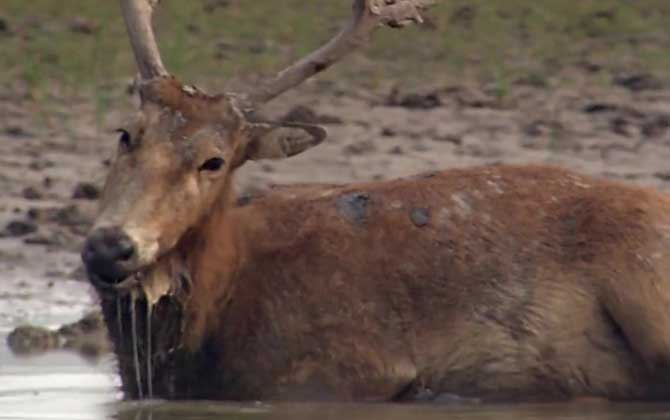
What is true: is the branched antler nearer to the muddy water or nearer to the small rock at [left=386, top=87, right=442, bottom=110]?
the muddy water

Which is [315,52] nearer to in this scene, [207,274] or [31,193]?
[207,274]

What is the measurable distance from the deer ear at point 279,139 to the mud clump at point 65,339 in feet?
4.81

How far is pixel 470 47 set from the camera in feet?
57.0

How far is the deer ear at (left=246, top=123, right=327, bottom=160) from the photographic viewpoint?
401 inches

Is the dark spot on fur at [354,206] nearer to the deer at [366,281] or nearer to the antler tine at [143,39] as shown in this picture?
the deer at [366,281]

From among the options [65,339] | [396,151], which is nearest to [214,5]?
[396,151]

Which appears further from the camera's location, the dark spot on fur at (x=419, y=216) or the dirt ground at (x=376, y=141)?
the dirt ground at (x=376, y=141)

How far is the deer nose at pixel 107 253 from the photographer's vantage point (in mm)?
9438

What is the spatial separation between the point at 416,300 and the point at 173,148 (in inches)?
43.6

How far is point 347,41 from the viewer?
10414mm

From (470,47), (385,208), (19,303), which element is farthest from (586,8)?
(385,208)

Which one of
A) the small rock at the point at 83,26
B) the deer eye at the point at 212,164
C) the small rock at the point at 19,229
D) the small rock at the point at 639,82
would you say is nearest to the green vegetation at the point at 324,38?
the small rock at the point at 83,26

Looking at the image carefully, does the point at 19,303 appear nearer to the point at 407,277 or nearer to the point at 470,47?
the point at 407,277

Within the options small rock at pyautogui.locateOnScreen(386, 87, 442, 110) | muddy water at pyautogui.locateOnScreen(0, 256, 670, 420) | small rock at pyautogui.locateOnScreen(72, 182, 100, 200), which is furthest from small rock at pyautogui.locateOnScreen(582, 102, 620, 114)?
muddy water at pyautogui.locateOnScreen(0, 256, 670, 420)
